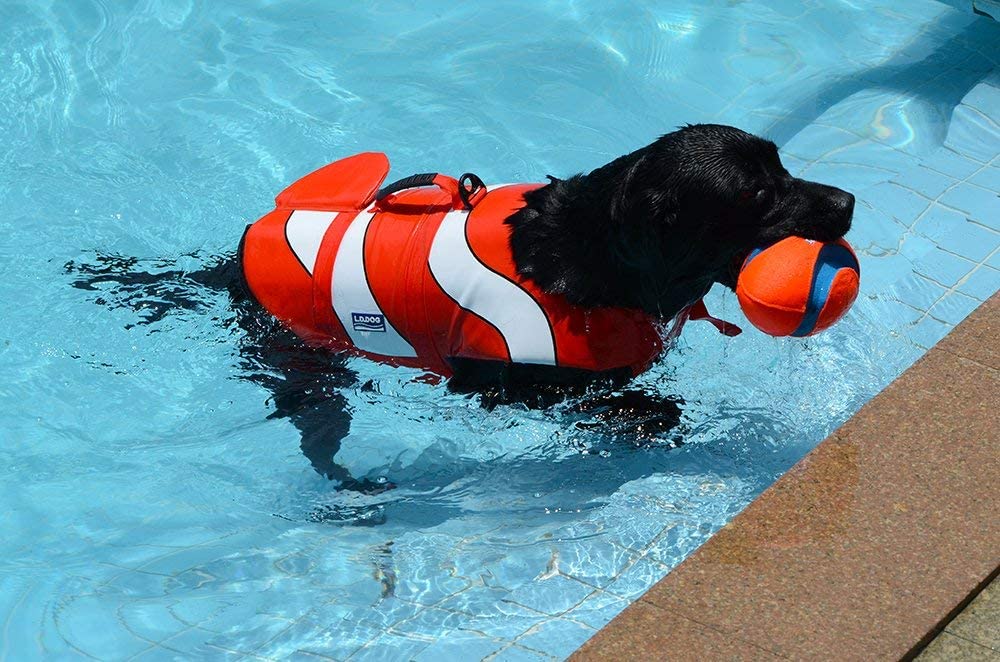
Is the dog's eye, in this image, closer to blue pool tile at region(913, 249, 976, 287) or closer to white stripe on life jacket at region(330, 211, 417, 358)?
white stripe on life jacket at region(330, 211, 417, 358)

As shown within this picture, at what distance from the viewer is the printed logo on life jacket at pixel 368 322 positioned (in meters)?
3.72

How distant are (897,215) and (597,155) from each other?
5.17 feet

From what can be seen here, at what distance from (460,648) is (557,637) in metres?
0.28

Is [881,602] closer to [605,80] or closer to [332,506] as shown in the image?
[332,506]

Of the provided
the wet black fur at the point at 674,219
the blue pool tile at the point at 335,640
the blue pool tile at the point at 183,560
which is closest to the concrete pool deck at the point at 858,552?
the wet black fur at the point at 674,219

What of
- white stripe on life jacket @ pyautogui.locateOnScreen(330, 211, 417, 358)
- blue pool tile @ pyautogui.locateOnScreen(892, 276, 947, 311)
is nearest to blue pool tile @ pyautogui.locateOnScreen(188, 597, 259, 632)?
white stripe on life jacket @ pyautogui.locateOnScreen(330, 211, 417, 358)

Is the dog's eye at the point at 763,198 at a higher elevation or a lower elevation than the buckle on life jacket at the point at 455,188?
lower

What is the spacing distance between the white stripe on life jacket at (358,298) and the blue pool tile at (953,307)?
232 cm

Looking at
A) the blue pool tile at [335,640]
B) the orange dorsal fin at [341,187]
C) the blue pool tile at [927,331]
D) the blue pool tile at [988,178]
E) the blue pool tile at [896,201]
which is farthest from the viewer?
the blue pool tile at [988,178]

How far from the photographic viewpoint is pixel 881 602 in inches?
110

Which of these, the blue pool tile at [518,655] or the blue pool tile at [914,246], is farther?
the blue pool tile at [914,246]

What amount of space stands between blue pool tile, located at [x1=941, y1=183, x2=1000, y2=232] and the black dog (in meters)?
2.18

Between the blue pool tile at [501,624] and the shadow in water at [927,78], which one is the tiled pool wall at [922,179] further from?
the blue pool tile at [501,624]

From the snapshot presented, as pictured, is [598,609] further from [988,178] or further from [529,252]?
[988,178]
